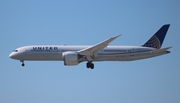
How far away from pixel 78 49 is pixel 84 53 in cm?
166

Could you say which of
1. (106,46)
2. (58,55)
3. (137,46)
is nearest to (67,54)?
(58,55)

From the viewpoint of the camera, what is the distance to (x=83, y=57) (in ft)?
175

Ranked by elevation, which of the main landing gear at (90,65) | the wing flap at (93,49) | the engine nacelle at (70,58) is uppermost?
the wing flap at (93,49)

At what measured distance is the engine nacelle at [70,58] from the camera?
51938 mm

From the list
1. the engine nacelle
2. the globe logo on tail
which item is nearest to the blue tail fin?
the globe logo on tail

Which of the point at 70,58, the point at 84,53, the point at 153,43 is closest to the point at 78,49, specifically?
the point at 84,53

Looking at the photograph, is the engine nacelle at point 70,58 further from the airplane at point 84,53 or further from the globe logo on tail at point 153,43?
the globe logo on tail at point 153,43

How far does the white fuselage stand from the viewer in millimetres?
53281

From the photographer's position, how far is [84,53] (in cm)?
5294

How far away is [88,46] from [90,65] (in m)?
3.11

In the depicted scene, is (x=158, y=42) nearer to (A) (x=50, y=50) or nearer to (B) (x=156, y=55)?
(B) (x=156, y=55)

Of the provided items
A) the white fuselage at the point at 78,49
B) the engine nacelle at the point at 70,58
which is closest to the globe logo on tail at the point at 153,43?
the white fuselage at the point at 78,49

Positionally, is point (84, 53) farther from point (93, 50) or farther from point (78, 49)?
point (78, 49)

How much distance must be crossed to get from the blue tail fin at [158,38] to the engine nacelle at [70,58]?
37.6 ft
